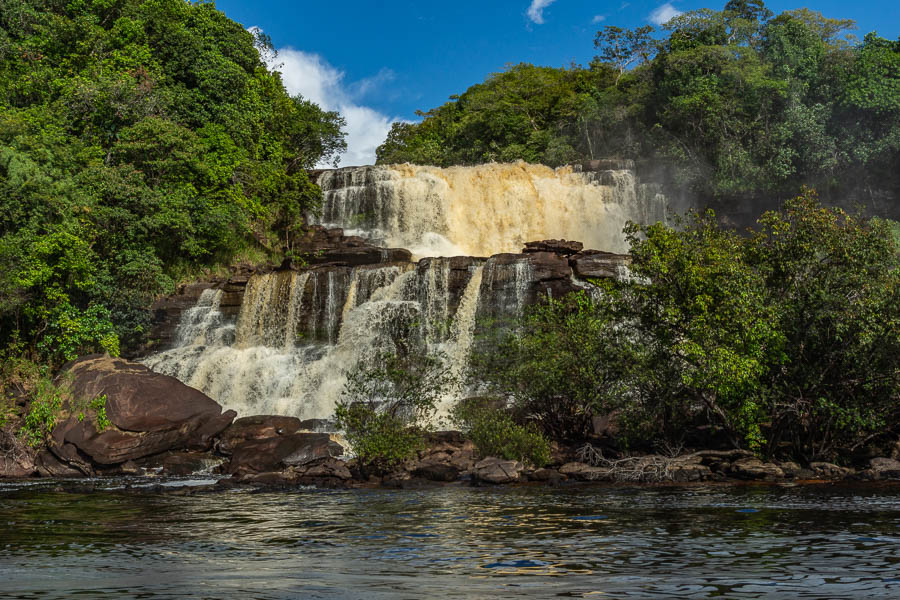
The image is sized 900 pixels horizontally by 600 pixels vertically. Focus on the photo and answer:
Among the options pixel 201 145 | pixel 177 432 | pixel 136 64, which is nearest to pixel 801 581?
pixel 177 432

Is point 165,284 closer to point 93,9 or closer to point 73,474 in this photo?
point 73,474

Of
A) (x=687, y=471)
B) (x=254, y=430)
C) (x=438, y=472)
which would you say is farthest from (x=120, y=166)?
(x=687, y=471)

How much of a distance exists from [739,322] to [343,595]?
13.1 metres

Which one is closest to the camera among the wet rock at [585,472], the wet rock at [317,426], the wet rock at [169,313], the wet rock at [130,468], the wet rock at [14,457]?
the wet rock at [585,472]

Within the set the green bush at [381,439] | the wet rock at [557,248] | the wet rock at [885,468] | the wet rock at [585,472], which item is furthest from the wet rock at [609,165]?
the wet rock at [885,468]

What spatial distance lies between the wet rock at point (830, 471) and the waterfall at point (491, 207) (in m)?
25.2

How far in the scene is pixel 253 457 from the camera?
880 inches

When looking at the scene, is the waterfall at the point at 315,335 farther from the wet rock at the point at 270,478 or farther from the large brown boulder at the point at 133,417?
the wet rock at the point at 270,478

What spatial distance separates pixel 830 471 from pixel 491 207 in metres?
27.5

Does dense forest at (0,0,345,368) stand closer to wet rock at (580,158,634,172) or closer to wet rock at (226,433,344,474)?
wet rock at (226,433,344,474)

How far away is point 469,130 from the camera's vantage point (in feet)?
194

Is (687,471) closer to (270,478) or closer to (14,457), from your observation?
(270,478)

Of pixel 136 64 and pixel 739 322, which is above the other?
pixel 136 64

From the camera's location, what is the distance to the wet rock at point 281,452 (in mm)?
21844
